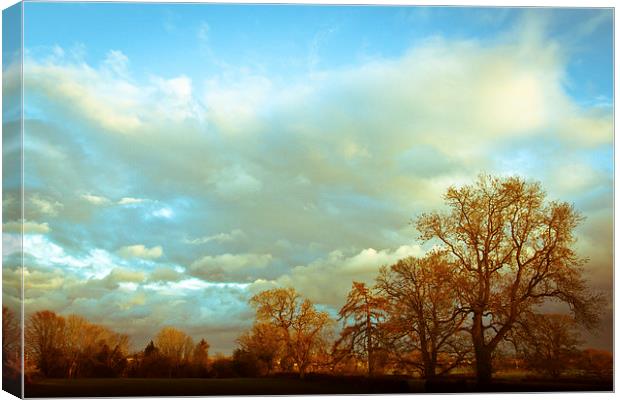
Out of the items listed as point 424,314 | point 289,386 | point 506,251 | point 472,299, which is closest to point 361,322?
point 424,314

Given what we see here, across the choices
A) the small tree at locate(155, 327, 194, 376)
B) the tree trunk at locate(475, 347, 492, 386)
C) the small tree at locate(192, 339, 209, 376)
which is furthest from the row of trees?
the small tree at locate(155, 327, 194, 376)

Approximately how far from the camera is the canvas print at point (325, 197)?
12898 millimetres

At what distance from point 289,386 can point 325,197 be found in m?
2.57

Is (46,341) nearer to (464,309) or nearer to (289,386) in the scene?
(289,386)

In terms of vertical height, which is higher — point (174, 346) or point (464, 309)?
point (464, 309)

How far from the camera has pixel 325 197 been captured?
13328mm

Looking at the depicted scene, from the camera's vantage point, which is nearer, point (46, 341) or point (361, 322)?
point (46, 341)

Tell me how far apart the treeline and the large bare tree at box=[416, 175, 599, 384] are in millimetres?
14

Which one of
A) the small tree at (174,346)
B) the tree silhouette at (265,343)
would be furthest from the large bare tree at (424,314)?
the small tree at (174,346)

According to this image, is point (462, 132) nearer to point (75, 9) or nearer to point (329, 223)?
point (329, 223)

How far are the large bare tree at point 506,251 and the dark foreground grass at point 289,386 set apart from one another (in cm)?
67

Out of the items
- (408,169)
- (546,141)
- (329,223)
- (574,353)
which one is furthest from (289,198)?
(574,353)

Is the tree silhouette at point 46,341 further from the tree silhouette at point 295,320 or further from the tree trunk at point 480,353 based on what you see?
the tree trunk at point 480,353

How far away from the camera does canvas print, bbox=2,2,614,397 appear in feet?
42.3
